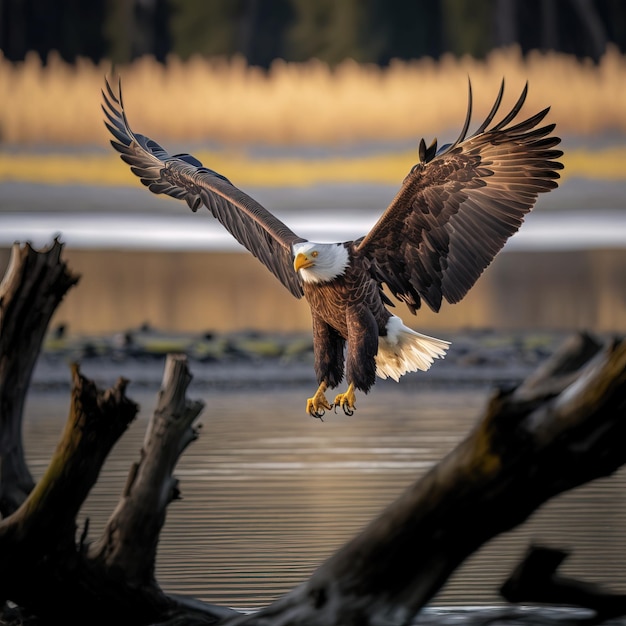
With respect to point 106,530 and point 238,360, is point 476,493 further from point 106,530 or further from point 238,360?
point 238,360

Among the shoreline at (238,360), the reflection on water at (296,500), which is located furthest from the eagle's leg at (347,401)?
the shoreline at (238,360)

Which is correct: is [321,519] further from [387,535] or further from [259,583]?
[387,535]

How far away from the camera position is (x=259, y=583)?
5.38 metres

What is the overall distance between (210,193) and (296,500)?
6.71 ft

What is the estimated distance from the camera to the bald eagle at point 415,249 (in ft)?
15.9

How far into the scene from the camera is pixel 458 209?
5.04 meters

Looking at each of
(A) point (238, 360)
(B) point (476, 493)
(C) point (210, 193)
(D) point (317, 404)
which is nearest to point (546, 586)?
(B) point (476, 493)

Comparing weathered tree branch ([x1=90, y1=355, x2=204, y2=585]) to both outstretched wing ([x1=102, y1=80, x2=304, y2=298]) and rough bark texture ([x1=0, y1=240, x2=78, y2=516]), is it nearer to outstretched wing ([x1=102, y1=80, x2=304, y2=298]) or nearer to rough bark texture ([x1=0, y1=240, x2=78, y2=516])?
rough bark texture ([x1=0, y1=240, x2=78, y2=516])

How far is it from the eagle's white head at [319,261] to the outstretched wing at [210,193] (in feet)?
0.78

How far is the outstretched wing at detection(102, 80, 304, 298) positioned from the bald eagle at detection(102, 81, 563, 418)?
0.5 inches

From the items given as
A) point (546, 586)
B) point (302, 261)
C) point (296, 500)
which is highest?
point (302, 261)

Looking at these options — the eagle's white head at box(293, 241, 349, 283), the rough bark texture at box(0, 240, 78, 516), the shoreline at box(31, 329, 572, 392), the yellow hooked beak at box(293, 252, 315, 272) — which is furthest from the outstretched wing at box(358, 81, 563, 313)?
the shoreline at box(31, 329, 572, 392)

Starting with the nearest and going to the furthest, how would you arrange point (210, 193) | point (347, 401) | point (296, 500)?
point (347, 401)
point (210, 193)
point (296, 500)

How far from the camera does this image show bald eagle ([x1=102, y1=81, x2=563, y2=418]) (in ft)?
15.9
